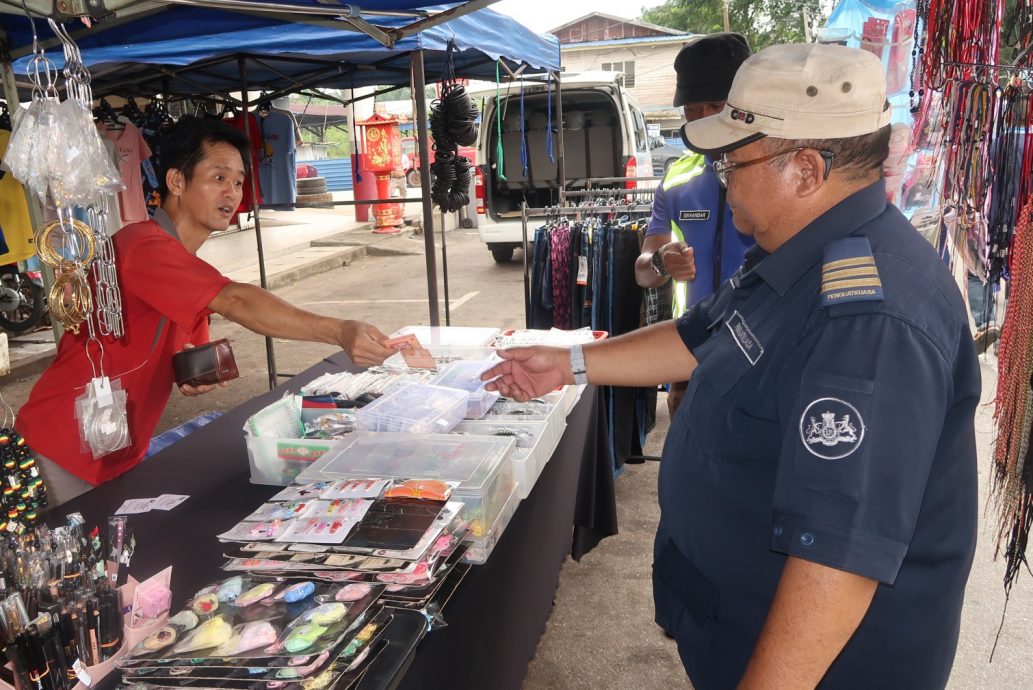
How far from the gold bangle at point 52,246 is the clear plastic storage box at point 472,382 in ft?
3.41

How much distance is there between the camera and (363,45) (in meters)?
4.39

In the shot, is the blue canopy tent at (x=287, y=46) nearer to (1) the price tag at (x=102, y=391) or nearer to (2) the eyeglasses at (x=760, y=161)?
(1) the price tag at (x=102, y=391)

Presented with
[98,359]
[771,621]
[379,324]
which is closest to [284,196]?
[379,324]

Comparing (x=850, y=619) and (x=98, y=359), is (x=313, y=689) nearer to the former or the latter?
(x=850, y=619)

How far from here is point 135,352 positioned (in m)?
2.06

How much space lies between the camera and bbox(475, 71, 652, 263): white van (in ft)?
28.0

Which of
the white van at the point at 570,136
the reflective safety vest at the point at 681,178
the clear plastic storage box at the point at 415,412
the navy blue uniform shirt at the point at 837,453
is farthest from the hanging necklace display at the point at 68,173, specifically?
the white van at the point at 570,136

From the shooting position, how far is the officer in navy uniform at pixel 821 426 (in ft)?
3.09

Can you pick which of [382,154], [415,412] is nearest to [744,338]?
[415,412]

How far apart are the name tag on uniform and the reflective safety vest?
1.97 metres

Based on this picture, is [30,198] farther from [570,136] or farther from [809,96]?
[570,136]

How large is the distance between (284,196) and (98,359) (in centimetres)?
488

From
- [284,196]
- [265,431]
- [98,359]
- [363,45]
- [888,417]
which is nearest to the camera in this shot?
[888,417]

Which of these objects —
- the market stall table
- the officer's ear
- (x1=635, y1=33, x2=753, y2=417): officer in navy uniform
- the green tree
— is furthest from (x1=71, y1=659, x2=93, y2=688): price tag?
the green tree
